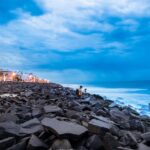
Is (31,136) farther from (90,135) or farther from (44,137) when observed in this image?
(90,135)

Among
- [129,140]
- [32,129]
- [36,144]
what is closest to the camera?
[36,144]

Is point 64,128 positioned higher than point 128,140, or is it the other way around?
point 64,128

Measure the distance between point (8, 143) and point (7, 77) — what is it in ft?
180

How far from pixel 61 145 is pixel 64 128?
473 mm

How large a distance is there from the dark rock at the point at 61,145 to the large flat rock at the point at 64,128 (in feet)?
0.38

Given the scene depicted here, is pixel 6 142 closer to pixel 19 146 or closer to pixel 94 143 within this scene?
pixel 19 146

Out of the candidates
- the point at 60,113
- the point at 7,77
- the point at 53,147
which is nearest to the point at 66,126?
the point at 53,147

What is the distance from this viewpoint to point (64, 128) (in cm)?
578

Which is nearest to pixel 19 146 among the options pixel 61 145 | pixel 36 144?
pixel 36 144

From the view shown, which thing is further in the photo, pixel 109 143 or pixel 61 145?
pixel 109 143

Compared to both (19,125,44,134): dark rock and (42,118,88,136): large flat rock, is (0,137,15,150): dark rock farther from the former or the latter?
(42,118,88,136): large flat rock

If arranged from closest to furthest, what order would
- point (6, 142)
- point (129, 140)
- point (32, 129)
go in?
point (6, 142), point (129, 140), point (32, 129)

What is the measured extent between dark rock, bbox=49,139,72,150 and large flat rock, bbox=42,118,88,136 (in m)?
0.12

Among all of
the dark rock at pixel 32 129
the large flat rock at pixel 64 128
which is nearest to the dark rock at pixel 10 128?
the dark rock at pixel 32 129
